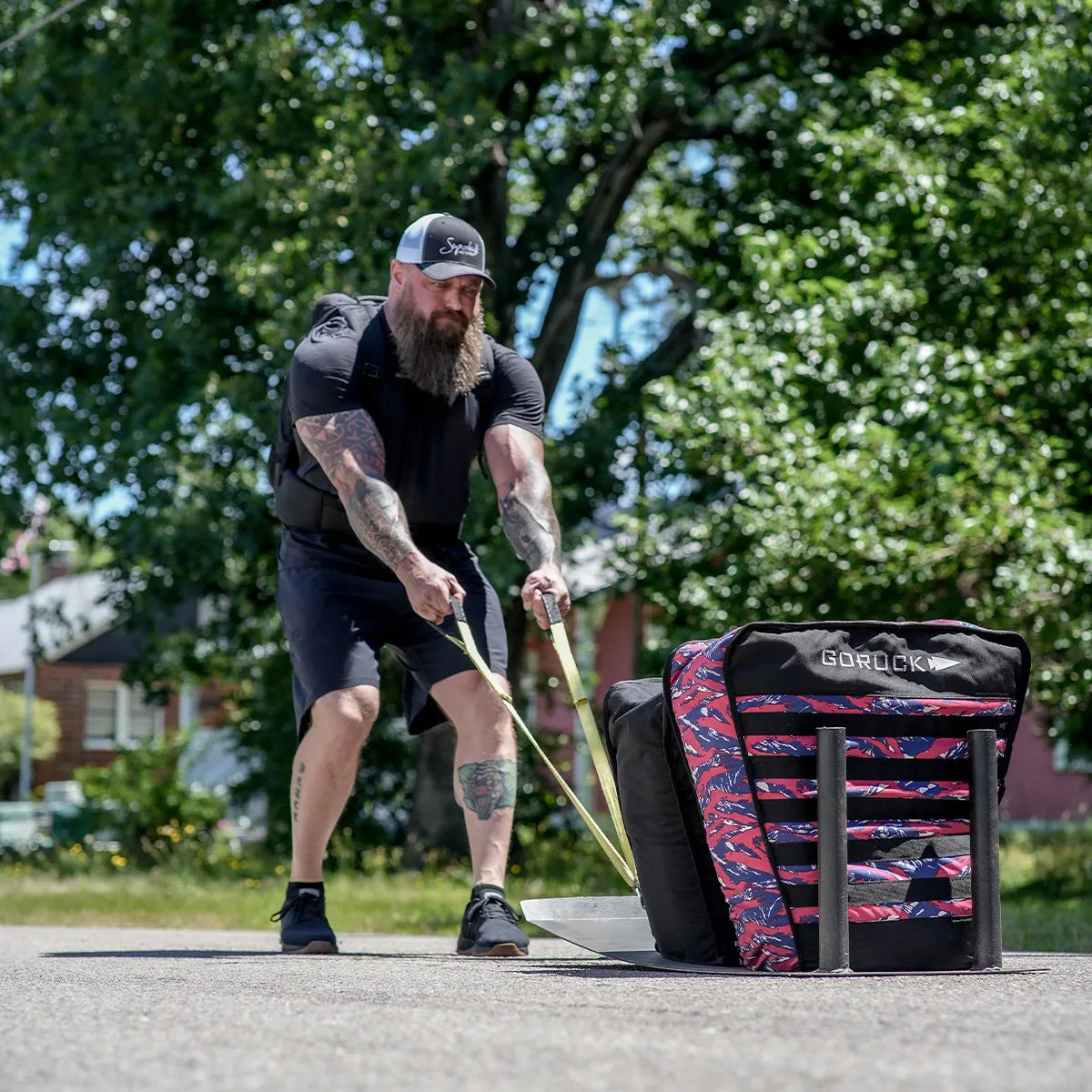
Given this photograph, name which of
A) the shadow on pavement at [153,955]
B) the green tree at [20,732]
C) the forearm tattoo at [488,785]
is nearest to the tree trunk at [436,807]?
the shadow on pavement at [153,955]

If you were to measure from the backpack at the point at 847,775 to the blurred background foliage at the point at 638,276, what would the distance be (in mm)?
5009

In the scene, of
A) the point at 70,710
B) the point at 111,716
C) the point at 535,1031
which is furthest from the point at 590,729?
the point at 70,710

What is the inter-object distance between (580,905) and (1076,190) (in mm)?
6631

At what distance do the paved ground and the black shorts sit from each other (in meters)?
1.17

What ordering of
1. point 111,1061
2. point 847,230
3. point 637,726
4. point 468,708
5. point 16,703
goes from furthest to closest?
point 16,703, point 847,230, point 468,708, point 637,726, point 111,1061

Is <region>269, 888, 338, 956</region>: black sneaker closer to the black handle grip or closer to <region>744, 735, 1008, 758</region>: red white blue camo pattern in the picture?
the black handle grip

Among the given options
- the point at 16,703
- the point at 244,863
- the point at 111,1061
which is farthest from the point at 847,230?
the point at 16,703

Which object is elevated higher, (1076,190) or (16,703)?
(1076,190)

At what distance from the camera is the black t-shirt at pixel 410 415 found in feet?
15.7

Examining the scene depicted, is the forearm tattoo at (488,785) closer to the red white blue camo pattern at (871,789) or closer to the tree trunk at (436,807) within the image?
the red white blue camo pattern at (871,789)

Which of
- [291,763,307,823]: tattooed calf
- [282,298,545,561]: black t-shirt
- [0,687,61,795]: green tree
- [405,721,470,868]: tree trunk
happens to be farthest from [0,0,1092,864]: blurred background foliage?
[0,687,61,795]: green tree

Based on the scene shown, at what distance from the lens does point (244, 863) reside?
503 inches

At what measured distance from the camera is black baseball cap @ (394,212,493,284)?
4773mm

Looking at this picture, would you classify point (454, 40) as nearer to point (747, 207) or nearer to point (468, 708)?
point (747, 207)
